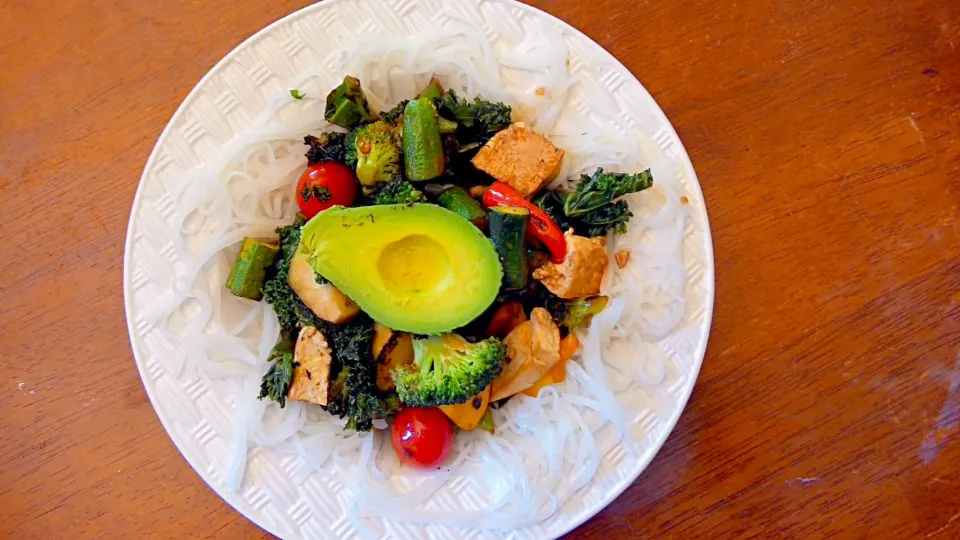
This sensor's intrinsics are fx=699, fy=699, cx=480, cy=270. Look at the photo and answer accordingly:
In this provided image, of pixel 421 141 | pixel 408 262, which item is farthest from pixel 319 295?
pixel 421 141

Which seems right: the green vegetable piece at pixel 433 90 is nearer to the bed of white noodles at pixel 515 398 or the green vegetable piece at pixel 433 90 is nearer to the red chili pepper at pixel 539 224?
the bed of white noodles at pixel 515 398

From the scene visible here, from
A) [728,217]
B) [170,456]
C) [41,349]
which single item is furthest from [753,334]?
[41,349]

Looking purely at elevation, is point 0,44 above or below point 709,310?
above

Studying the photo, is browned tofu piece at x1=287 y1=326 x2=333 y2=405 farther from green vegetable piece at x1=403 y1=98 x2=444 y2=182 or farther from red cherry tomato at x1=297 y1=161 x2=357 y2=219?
green vegetable piece at x1=403 y1=98 x2=444 y2=182

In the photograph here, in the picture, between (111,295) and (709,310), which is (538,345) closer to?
(709,310)

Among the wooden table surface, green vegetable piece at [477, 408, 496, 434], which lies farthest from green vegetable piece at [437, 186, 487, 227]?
the wooden table surface

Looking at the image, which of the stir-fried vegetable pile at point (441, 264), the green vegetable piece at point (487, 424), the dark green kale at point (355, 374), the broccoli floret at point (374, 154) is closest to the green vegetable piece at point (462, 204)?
the stir-fried vegetable pile at point (441, 264)

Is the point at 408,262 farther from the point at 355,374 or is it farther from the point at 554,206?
the point at 554,206
